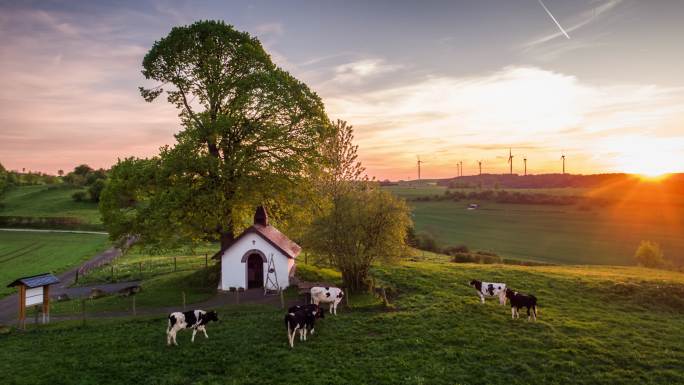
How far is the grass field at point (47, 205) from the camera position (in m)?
83.1

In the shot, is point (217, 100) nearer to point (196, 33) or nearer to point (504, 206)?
point (196, 33)

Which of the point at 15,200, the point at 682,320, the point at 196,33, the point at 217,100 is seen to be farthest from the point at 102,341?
the point at 15,200

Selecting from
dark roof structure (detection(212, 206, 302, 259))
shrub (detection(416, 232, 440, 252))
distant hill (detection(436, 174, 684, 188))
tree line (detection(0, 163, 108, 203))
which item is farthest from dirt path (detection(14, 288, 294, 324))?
distant hill (detection(436, 174, 684, 188))

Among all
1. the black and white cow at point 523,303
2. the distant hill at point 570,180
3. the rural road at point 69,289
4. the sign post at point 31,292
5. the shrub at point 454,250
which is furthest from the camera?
the distant hill at point 570,180

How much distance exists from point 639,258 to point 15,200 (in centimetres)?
13711

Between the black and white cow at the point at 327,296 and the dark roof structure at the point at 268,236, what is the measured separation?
732 cm

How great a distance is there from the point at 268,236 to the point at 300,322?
42.4ft

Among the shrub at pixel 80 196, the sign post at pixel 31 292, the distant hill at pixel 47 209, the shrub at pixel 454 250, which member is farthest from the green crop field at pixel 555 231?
the shrub at pixel 80 196

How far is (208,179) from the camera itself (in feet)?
95.8

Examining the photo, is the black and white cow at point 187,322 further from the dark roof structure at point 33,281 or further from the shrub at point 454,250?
the shrub at point 454,250

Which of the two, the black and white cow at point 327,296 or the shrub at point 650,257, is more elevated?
the black and white cow at point 327,296

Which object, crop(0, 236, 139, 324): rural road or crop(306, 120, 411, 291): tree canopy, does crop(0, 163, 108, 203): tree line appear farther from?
crop(306, 120, 411, 291): tree canopy

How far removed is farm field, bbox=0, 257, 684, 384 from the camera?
16.0 m

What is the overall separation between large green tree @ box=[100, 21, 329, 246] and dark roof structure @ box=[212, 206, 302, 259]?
1655mm
